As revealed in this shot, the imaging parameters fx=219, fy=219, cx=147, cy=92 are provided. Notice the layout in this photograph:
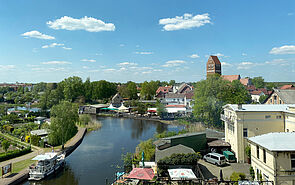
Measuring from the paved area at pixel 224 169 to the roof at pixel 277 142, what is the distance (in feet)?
12.4

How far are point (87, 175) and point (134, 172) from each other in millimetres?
7087

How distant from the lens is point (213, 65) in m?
100

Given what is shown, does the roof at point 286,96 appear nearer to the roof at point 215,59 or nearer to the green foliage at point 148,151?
the green foliage at point 148,151

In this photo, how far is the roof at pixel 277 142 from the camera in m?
12.5

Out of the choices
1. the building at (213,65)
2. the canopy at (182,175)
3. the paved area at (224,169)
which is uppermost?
the building at (213,65)

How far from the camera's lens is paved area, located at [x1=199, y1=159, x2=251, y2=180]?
55.9 ft

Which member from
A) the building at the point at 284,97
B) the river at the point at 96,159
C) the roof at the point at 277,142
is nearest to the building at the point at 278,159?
the roof at the point at 277,142

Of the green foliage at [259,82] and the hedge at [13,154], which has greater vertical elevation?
the green foliage at [259,82]

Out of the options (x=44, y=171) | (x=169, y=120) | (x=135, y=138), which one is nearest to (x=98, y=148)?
(x=135, y=138)

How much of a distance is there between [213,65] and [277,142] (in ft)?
300

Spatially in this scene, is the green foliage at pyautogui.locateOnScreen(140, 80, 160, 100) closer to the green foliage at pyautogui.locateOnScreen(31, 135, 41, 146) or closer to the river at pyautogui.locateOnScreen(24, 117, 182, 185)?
the river at pyautogui.locateOnScreen(24, 117, 182, 185)

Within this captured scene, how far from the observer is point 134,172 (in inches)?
585

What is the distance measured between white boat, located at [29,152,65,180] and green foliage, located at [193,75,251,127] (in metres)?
24.2

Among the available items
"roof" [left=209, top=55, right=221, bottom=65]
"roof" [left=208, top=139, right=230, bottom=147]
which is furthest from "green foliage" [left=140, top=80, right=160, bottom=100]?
"roof" [left=208, top=139, right=230, bottom=147]
